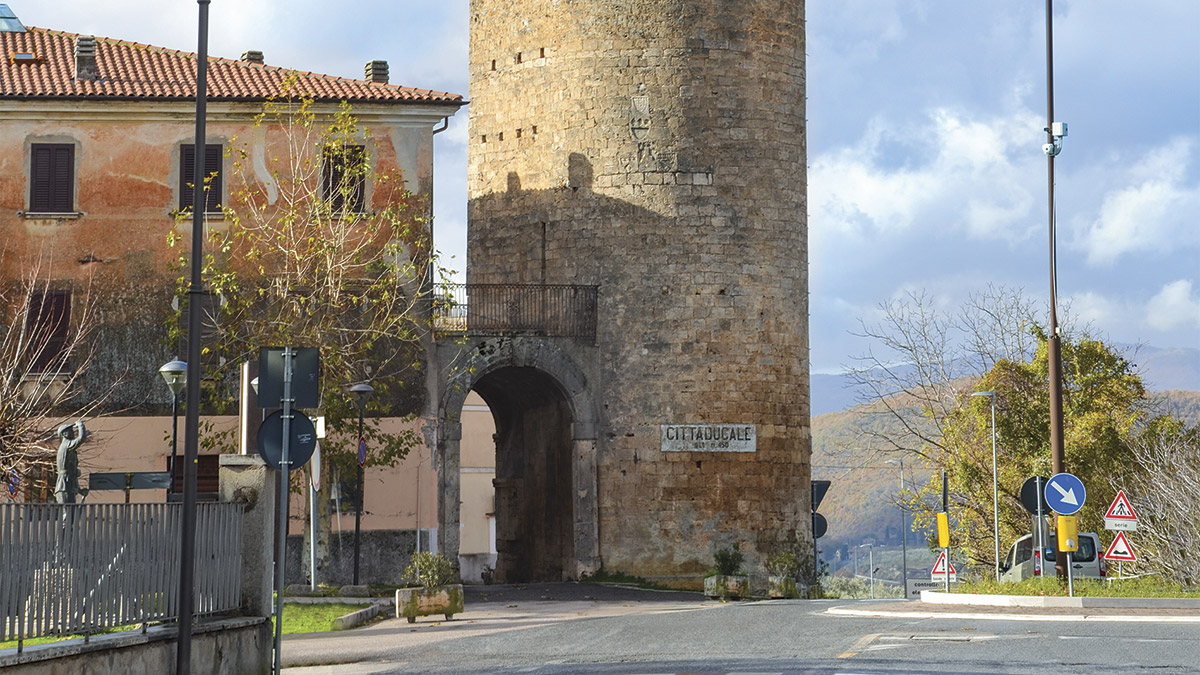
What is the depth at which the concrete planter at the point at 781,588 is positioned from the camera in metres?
30.0

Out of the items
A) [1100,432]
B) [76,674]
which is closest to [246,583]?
[76,674]

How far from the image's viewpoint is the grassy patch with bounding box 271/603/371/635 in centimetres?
1995

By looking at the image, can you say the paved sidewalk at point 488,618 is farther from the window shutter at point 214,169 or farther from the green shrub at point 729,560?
the window shutter at point 214,169

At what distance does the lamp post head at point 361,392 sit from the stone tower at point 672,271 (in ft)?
12.3

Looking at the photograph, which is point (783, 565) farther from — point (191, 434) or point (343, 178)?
point (191, 434)

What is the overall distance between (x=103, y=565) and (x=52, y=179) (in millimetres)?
19420

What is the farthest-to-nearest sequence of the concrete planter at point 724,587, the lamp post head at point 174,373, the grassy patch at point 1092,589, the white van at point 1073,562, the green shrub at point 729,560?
the green shrub at point 729,560 < the white van at point 1073,562 < the concrete planter at point 724,587 < the lamp post head at point 174,373 < the grassy patch at point 1092,589

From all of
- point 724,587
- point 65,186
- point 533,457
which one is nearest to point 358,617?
point 724,587

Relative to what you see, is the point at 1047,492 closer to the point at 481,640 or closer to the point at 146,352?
the point at 481,640

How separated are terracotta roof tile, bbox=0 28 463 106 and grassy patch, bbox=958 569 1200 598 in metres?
13.7

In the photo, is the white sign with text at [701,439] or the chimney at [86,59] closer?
the chimney at [86,59]

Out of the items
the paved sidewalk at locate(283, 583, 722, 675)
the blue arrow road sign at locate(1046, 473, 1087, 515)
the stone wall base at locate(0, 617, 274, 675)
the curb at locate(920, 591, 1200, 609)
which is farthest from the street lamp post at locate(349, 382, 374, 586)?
the stone wall base at locate(0, 617, 274, 675)

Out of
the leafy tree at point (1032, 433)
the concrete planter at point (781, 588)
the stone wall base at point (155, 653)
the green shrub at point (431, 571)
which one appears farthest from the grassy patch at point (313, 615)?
the leafy tree at point (1032, 433)

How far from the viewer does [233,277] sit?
2748 cm
